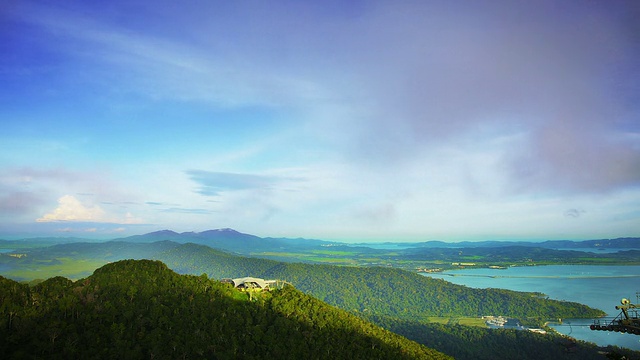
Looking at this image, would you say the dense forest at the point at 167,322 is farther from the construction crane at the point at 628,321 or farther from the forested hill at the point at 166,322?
the construction crane at the point at 628,321

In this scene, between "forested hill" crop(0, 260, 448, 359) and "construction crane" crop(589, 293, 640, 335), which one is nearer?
"construction crane" crop(589, 293, 640, 335)

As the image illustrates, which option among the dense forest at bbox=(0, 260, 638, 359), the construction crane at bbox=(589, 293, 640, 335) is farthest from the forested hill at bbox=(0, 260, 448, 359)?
Answer: the construction crane at bbox=(589, 293, 640, 335)

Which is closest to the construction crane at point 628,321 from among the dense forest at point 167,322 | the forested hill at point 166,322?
the dense forest at point 167,322

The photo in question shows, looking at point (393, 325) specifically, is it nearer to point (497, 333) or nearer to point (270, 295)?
point (497, 333)

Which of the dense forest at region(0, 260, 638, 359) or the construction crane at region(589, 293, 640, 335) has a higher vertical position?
the construction crane at region(589, 293, 640, 335)

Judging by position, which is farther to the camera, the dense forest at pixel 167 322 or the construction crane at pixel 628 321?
the dense forest at pixel 167 322

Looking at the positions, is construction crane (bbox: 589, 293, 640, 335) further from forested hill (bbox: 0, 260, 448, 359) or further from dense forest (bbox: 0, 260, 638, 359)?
forested hill (bbox: 0, 260, 448, 359)

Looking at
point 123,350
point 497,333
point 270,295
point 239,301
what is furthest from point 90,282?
point 497,333

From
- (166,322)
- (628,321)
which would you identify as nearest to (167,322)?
(166,322)
